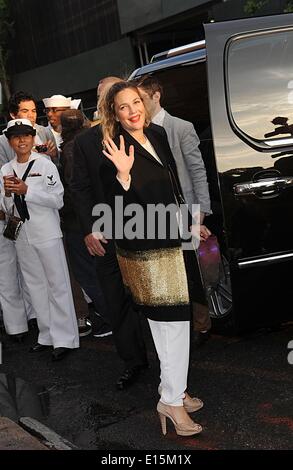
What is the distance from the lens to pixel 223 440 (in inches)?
121

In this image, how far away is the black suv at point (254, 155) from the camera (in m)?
3.53

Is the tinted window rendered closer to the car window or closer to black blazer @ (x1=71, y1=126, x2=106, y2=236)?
the car window

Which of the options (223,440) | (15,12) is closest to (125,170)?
(223,440)

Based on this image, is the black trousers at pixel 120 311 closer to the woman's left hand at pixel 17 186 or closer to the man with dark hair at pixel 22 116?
the woman's left hand at pixel 17 186

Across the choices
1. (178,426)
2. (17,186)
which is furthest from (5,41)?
(178,426)

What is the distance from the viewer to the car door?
353 centimetres

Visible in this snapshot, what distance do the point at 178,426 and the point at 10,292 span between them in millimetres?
2382

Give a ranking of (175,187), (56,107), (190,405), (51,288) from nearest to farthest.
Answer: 1. (175,187)
2. (190,405)
3. (51,288)
4. (56,107)

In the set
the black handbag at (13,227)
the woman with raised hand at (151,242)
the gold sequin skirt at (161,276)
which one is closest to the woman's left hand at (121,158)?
the woman with raised hand at (151,242)

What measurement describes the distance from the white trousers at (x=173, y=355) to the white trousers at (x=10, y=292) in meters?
2.20

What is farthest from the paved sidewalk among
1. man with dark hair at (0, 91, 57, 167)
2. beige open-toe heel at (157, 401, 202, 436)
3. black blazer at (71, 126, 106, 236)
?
man with dark hair at (0, 91, 57, 167)

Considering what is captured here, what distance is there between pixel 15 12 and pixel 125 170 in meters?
25.1

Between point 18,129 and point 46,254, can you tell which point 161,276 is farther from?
point 18,129

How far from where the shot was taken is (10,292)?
514 centimetres
